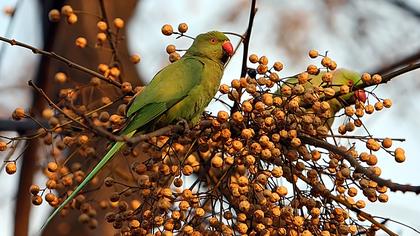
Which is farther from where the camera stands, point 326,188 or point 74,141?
point 74,141

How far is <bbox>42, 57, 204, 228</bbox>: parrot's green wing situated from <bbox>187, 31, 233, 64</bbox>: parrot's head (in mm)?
100

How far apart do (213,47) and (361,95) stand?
2.40 feet

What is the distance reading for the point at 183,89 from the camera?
2402mm

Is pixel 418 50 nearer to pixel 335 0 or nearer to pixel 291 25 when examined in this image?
pixel 335 0

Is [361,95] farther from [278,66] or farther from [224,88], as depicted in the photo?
[224,88]

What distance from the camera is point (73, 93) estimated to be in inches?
94.5

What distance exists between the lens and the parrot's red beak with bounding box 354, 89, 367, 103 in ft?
6.55

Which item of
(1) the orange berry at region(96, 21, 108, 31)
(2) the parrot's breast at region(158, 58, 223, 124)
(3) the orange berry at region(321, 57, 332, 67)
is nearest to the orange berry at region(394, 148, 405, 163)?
(3) the orange berry at region(321, 57, 332, 67)

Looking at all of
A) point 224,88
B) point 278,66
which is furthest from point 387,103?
point 224,88

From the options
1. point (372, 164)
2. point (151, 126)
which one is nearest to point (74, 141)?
point (151, 126)

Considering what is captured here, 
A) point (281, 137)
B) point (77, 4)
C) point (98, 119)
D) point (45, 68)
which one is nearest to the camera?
point (281, 137)

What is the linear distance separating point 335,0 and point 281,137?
5.52 m

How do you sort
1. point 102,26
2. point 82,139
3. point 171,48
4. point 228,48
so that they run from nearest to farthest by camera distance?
point 82,139, point 171,48, point 102,26, point 228,48

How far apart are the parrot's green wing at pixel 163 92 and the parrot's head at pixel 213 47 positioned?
0.33ft
